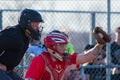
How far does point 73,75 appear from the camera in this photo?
9648 millimetres

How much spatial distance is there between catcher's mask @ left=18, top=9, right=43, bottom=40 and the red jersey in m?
0.48

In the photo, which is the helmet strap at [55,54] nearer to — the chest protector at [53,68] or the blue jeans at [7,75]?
the chest protector at [53,68]

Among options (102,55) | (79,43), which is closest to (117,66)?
(102,55)

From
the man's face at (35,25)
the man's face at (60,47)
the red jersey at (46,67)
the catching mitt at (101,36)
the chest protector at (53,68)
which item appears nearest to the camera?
the red jersey at (46,67)

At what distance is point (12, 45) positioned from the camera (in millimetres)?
6609

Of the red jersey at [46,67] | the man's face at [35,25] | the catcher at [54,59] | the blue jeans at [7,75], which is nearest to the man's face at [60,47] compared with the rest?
the catcher at [54,59]

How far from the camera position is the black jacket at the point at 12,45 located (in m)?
6.59

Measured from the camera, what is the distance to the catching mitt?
6.81 metres

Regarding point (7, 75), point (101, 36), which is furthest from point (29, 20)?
point (101, 36)

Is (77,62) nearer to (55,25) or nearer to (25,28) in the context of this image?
(25,28)

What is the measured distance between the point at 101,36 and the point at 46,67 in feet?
2.80

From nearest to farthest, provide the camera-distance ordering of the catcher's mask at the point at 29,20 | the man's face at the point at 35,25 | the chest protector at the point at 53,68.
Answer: the chest protector at the point at 53,68 < the catcher's mask at the point at 29,20 < the man's face at the point at 35,25

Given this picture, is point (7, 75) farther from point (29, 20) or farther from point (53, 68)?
point (29, 20)

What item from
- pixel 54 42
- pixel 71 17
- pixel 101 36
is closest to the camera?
pixel 54 42
